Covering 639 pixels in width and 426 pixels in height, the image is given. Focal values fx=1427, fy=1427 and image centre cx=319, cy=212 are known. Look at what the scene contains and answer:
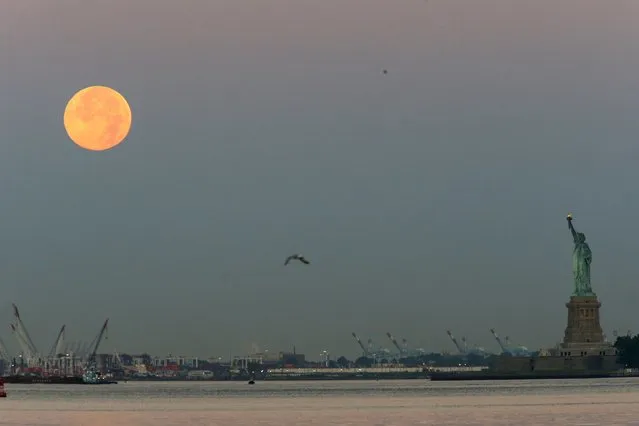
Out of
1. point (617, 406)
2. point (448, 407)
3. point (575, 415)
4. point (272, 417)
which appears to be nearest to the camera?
point (575, 415)

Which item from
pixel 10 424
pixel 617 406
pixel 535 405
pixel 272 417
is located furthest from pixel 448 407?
pixel 10 424

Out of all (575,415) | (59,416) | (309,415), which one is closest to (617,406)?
(575,415)

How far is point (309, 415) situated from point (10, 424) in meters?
28.1

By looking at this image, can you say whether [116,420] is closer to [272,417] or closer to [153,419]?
[153,419]

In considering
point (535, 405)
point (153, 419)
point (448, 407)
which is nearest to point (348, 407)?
point (448, 407)

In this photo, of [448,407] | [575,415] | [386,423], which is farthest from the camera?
[448,407]

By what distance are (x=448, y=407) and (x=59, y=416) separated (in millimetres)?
39537

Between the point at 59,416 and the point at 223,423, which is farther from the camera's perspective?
the point at 59,416

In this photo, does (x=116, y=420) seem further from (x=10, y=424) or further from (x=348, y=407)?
(x=348, y=407)

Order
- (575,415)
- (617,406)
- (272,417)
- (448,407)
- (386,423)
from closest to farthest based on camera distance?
(386,423), (575,415), (272,417), (617,406), (448,407)

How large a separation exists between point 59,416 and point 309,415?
76.8 ft

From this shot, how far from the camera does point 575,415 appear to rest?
115312 millimetres

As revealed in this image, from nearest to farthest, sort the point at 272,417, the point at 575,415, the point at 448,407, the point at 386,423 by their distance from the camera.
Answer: the point at 386,423, the point at 575,415, the point at 272,417, the point at 448,407

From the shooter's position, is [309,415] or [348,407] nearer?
[309,415]
